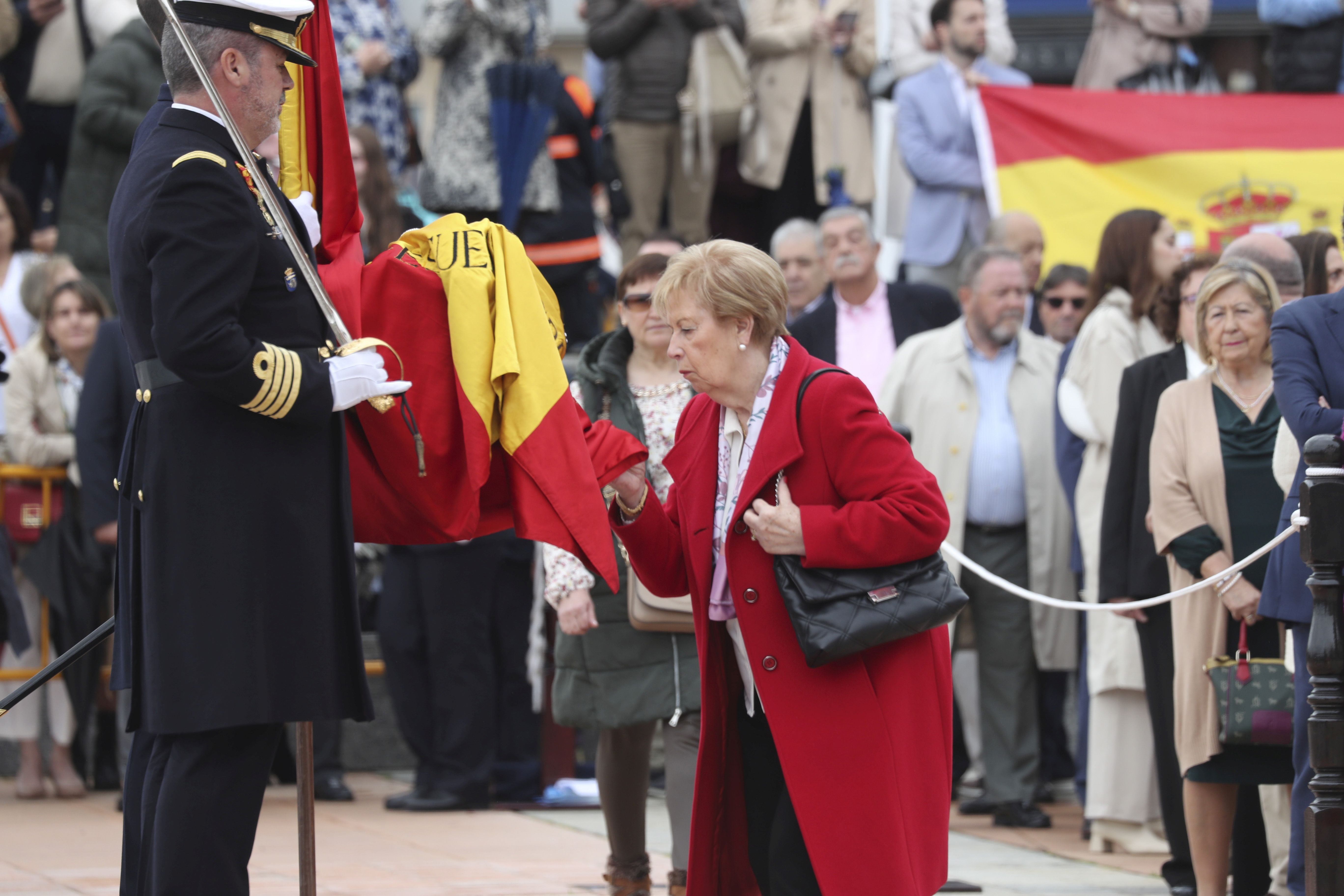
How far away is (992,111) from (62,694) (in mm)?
5860

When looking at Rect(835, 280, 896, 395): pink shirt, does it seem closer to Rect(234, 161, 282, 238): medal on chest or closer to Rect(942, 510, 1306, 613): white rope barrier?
Rect(942, 510, 1306, 613): white rope barrier

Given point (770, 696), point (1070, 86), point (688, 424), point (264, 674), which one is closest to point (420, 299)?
point (688, 424)

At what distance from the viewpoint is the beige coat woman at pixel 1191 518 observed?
5906 millimetres

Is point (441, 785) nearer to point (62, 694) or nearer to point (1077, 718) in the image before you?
point (62, 694)

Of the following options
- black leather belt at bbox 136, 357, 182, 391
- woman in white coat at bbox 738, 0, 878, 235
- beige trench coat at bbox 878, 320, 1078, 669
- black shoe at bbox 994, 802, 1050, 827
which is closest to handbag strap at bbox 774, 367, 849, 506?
black leather belt at bbox 136, 357, 182, 391

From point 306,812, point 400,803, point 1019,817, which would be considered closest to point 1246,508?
point 1019,817

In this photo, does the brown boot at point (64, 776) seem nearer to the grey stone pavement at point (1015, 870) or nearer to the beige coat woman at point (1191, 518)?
the grey stone pavement at point (1015, 870)

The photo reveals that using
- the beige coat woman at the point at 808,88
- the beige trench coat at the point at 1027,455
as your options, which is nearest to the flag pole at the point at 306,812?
the beige trench coat at the point at 1027,455

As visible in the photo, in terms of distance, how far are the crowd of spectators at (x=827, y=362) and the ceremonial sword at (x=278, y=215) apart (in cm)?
20

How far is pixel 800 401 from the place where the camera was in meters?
4.11

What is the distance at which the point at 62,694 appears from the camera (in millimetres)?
8172

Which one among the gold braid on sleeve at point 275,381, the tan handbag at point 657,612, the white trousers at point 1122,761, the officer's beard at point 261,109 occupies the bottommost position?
the white trousers at point 1122,761

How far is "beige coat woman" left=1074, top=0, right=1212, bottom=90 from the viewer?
36.1 feet

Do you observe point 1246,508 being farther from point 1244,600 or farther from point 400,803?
point 400,803
